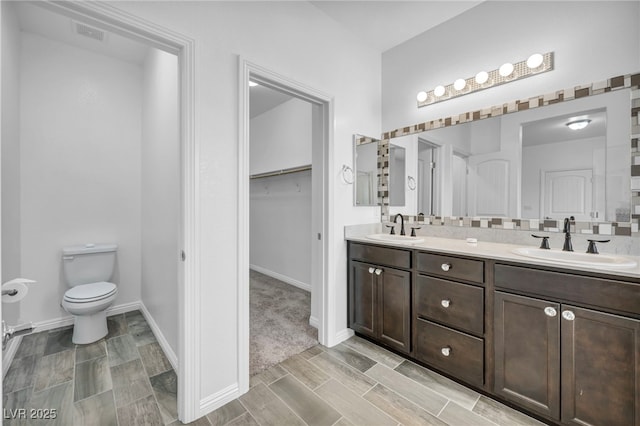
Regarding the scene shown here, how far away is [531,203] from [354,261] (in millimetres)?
1352

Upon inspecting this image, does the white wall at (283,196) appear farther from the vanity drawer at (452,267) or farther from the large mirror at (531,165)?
the vanity drawer at (452,267)

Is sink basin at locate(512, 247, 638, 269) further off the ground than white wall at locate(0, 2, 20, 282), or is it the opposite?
white wall at locate(0, 2, 20, 282)

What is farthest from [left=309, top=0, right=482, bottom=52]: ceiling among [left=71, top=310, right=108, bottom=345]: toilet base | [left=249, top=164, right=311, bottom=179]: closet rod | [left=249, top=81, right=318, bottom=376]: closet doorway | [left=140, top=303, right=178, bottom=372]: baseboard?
[left=71, top=310, right=108, bottom=345]: toilet base

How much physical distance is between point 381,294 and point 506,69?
1.87 meters

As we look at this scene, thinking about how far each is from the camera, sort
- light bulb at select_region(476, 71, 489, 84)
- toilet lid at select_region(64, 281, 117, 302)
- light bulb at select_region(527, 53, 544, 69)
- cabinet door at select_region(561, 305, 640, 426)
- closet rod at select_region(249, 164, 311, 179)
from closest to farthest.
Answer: cabinet door at select_region(561, 305, 640, 426) < light bulb at select_region(527, 53, 544, 69) < light bulb at select_region(476, 71, 489, 84) < toilet lid at select_region(64, 281, 117, 302) < closet rod at select_region(249, 164, 311, 179)

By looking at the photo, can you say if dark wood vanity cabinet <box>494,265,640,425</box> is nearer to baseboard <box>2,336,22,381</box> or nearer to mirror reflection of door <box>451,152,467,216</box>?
mirror reflection of door <box>451,152,467,216</box>

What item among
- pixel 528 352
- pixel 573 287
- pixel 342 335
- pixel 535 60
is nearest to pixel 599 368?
pixel 528 352

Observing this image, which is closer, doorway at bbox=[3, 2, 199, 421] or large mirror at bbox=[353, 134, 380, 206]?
doorway at bbox=[3, 2, 199, 421]

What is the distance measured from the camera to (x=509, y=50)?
6.90ft

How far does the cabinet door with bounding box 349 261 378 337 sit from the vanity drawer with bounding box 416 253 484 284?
0.44m

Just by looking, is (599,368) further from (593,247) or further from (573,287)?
(593,247)

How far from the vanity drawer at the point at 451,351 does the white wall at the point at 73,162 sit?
9.52 ft

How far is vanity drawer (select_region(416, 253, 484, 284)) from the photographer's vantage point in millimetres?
1756

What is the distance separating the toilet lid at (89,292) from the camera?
2289mm
